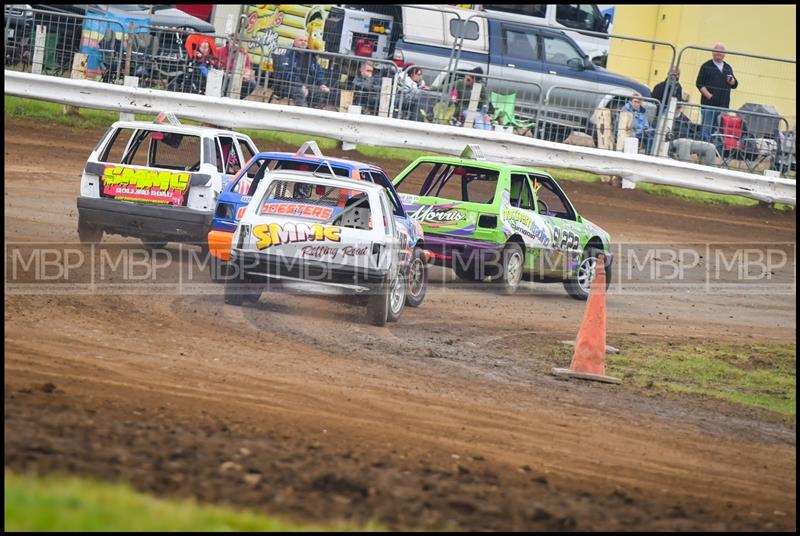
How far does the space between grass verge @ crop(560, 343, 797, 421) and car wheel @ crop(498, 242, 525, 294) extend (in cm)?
232

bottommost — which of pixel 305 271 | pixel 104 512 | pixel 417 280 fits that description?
pixel 104 512

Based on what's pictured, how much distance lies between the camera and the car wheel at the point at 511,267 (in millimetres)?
13930

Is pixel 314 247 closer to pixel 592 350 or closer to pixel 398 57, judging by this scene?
pixel 592 350

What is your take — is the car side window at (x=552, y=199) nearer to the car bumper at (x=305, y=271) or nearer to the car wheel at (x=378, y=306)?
the car wheel at (x=378, y=306)

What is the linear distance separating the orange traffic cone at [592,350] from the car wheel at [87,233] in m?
5.76

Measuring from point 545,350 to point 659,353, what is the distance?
1.27 meters

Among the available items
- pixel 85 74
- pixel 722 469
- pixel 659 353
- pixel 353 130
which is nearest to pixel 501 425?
pixel 722 469

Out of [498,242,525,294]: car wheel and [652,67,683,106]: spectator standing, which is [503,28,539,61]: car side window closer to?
[652,67,683,106]: spectator standing

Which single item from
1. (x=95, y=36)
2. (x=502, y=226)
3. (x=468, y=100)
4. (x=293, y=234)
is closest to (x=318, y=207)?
(x=293, y=234)

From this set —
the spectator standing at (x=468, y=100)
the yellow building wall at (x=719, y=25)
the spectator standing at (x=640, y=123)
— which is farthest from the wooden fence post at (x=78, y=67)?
the yellow building wall at (x=719, y=25)

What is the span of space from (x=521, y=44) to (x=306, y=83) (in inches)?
204


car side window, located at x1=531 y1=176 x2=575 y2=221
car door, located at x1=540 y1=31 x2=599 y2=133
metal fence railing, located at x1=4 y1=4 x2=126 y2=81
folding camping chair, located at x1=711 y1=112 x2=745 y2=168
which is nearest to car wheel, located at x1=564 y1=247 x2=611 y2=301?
car side window, located at x1=531 y1=176 x2=575 y2=221

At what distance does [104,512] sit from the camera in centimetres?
449

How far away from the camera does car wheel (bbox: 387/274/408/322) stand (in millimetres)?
11414
